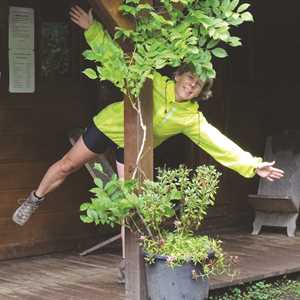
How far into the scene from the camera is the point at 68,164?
5375mm

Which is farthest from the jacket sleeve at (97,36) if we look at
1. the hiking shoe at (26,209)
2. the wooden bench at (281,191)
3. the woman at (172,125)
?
the wooden bench at (281,191)

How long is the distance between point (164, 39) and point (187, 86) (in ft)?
1.17

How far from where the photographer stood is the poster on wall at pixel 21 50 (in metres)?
6.21

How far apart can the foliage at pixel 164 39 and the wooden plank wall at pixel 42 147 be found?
1745 millimetres

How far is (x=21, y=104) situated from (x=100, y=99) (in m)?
0.73

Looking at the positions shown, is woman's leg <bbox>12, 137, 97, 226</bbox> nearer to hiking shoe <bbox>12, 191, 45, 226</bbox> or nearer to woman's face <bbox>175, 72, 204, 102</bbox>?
hiking shoe <bbox>12, 191, 45, 226</bbox>

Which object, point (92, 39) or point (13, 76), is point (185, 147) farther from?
point (92, 39)

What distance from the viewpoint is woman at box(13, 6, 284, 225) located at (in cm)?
488

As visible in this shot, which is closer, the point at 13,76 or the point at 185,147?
the point at 13,76

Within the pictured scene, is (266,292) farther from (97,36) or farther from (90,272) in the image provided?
(97,36)

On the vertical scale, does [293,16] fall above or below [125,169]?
above

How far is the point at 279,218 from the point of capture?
7801mm

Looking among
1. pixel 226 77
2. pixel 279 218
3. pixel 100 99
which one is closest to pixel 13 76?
pixel 100 99

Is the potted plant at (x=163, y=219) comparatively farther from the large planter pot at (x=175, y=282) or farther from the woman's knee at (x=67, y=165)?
the woman's knee at (x=67, y=165)
